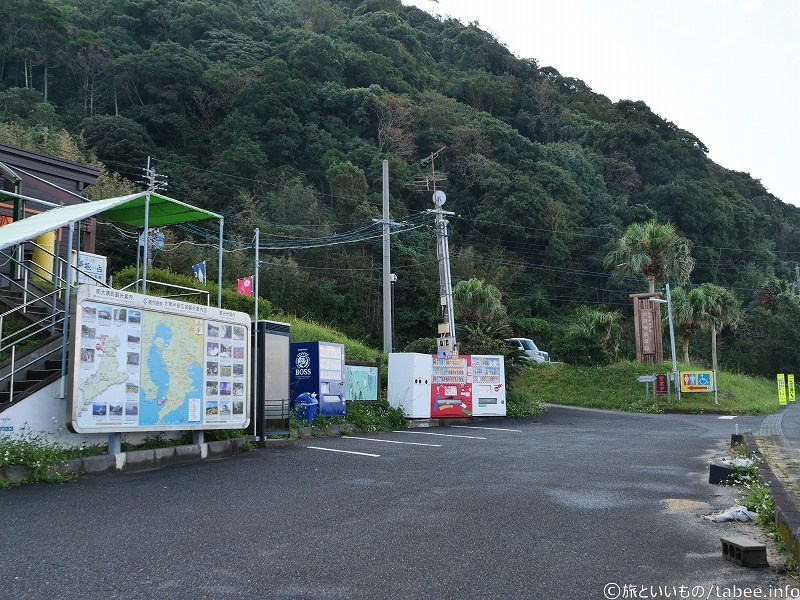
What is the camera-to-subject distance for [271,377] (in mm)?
14211

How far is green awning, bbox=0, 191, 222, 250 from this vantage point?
9797 millimetres

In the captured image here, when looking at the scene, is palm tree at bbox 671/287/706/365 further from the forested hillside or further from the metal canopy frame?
the metal canopy frame

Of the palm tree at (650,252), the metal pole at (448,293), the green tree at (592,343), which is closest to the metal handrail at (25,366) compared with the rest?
the metal pole at (448,293)

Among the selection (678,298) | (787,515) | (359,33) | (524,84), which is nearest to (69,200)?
(787,515)

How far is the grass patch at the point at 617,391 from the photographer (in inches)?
1187

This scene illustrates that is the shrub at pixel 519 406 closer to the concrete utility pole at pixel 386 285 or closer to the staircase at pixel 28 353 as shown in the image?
the concrete utility pole at pixel 386 285

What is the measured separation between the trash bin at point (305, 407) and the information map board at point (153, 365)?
3.44m

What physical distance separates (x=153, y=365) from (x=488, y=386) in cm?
1396

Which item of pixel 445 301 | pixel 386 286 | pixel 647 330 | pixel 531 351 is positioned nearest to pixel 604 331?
pixel 647 330

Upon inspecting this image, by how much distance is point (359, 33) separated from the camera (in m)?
71.9

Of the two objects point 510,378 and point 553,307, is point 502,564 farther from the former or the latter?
point 553,307

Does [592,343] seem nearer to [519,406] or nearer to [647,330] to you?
[647,330]

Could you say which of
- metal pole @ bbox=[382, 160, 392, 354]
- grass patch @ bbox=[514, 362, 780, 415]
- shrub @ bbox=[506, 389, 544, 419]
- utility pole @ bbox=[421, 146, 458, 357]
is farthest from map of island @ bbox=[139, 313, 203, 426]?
grass patch @ bbox=[514, 362, 780, 415]

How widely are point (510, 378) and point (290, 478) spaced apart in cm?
1728
